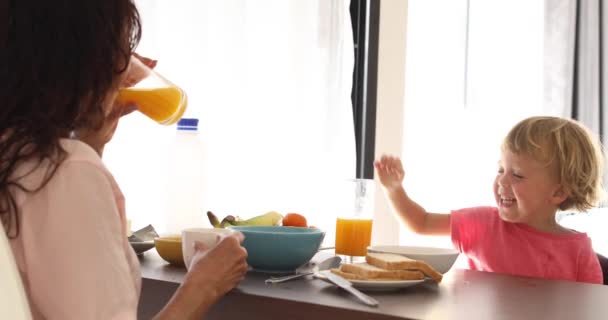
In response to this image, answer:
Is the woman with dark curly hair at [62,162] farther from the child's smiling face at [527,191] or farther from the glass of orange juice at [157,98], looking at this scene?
the child's smiling face at [527,191]

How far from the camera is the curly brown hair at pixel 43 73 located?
854mm

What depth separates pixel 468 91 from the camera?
11.8ft

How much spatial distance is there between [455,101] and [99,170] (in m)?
2.86

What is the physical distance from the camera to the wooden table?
0.96m

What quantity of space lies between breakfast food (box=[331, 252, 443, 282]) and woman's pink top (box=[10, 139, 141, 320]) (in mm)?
399

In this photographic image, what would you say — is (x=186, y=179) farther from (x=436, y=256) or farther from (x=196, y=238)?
(x=436, y=256)

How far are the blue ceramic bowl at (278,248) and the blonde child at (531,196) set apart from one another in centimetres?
67

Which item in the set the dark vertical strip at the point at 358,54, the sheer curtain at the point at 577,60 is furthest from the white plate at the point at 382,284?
the sheer curtain at the point at 577,60

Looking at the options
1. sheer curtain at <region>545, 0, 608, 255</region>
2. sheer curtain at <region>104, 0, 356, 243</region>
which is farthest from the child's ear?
sheer curtain at <region>545, 0, 608, 255</region>

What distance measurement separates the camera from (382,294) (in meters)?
1.07

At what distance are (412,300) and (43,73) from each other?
59cm

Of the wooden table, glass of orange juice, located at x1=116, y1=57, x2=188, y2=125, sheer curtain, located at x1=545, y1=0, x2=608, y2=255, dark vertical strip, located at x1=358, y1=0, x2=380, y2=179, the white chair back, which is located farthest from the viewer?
sheer curtain, located at x1=545, y1=0, x2=608, y2=255

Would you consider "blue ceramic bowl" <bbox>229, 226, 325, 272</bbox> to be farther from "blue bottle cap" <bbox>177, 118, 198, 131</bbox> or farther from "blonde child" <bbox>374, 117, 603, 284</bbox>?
"blonde child" <bbox>374, 117, 603, 284</bbox>

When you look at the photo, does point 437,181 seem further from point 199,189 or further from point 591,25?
point 199,189
